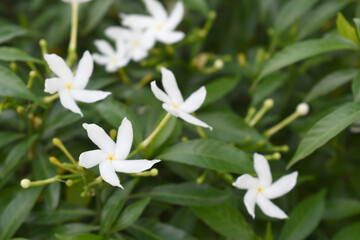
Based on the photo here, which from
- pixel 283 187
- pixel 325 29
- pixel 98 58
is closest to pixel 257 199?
pixel 283 187

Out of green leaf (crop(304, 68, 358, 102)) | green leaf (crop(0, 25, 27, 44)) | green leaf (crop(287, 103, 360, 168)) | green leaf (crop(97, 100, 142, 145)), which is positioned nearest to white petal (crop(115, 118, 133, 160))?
green leaf (crop(97, 100, 142, 145))

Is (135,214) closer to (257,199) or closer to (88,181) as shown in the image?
(88,181)

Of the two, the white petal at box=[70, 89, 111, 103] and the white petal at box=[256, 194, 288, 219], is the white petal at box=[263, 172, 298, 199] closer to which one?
the white petal at box=[256, 194, 288, 219]

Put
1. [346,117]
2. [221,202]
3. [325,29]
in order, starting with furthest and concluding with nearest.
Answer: [325,29] < [221,202] < [346,117]

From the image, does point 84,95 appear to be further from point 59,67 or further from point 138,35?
point 138,35

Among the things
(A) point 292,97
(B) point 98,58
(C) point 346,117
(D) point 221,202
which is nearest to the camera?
(C) point 346,117
